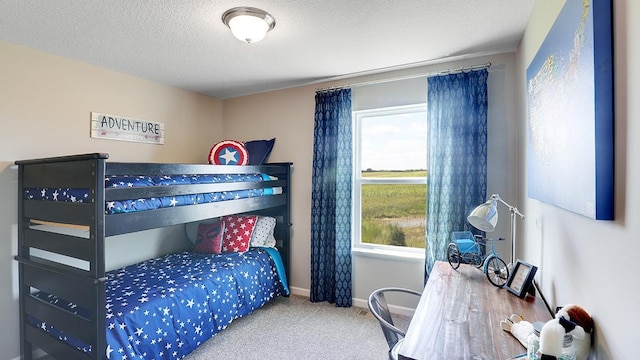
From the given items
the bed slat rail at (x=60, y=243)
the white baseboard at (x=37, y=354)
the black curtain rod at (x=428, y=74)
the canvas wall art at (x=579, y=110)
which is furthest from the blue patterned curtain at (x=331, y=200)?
the white baseboard at (x=37, y=354)

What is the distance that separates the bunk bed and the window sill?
1.07 metres

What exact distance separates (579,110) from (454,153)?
63.7 inches

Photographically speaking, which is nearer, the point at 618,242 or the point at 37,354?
the point at 618,242

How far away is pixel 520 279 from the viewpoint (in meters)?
1.58

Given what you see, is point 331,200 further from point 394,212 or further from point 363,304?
point 363,304

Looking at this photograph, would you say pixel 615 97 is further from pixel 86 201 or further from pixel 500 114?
pixel 86 201

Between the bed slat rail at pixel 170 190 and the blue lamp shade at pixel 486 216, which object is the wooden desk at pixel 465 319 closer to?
the blue lamp shade at pixel 486 216

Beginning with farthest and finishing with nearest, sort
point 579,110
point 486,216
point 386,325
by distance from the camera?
point 486,216 → point 386,325 → point 579,110

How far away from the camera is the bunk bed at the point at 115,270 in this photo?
69.4 inches

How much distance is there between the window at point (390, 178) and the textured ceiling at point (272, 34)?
0.50m

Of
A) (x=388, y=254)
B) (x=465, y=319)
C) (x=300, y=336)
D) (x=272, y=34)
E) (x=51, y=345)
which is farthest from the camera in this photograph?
(x=388, y=254)

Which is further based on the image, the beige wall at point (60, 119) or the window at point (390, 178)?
the window at point (390, 178)

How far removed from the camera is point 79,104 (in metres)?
2.58

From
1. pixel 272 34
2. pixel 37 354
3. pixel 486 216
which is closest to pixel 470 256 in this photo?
pixel 486 216
